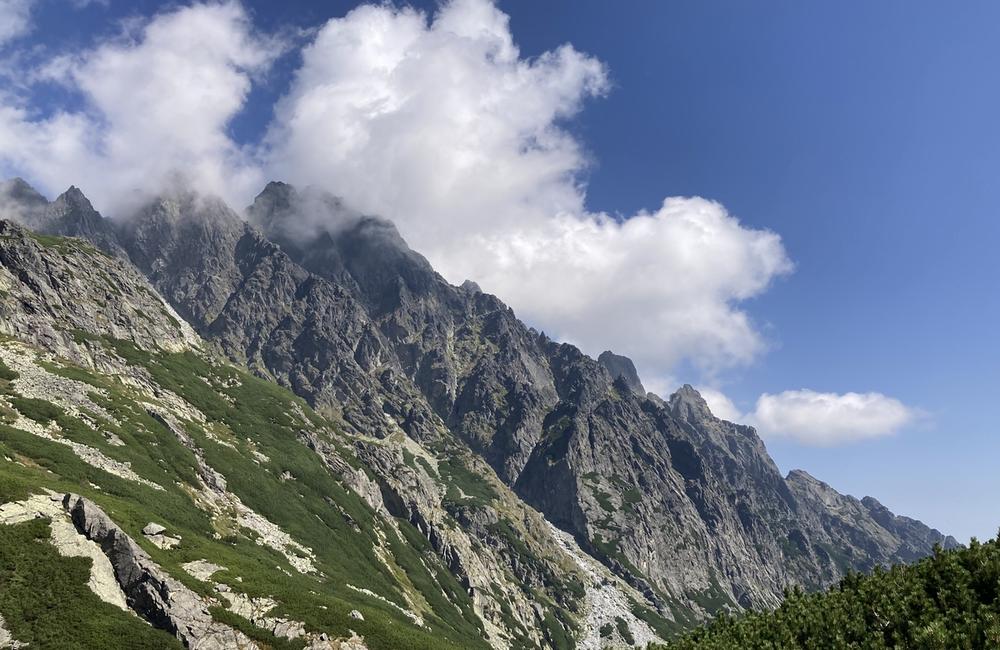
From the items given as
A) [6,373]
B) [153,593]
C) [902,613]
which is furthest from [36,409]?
[902,613]

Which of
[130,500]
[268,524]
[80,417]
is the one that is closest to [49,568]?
[130,500]

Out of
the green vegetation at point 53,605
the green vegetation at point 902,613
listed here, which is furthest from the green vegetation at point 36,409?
the green vegetation at point 902,613

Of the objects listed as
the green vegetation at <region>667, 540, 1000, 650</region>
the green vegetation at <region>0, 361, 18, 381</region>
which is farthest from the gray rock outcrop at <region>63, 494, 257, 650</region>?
the green vegetation at <region>0, 361, 18, 381</region>

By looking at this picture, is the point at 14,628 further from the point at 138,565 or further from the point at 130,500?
the point at 130,500

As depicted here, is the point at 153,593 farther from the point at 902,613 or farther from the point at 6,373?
the point at 6,373

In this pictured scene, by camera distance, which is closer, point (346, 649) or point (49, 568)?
point (49, 568)

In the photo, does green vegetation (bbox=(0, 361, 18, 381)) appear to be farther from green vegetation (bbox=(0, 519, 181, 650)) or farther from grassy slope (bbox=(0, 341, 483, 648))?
green vegetation (bbox=(0, 519, 181, 650))

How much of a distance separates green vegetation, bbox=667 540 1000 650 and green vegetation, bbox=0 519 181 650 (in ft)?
205

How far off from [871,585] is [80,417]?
17105 cm

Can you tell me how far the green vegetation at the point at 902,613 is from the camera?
96.6 ft

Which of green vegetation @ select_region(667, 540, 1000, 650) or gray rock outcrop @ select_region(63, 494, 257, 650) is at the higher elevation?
green vegetation @ select_region(667, 540, 1000, 650)

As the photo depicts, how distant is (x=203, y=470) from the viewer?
17362 centimetres

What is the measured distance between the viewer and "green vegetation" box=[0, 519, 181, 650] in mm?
61781

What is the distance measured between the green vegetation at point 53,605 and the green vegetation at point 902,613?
62.5m
